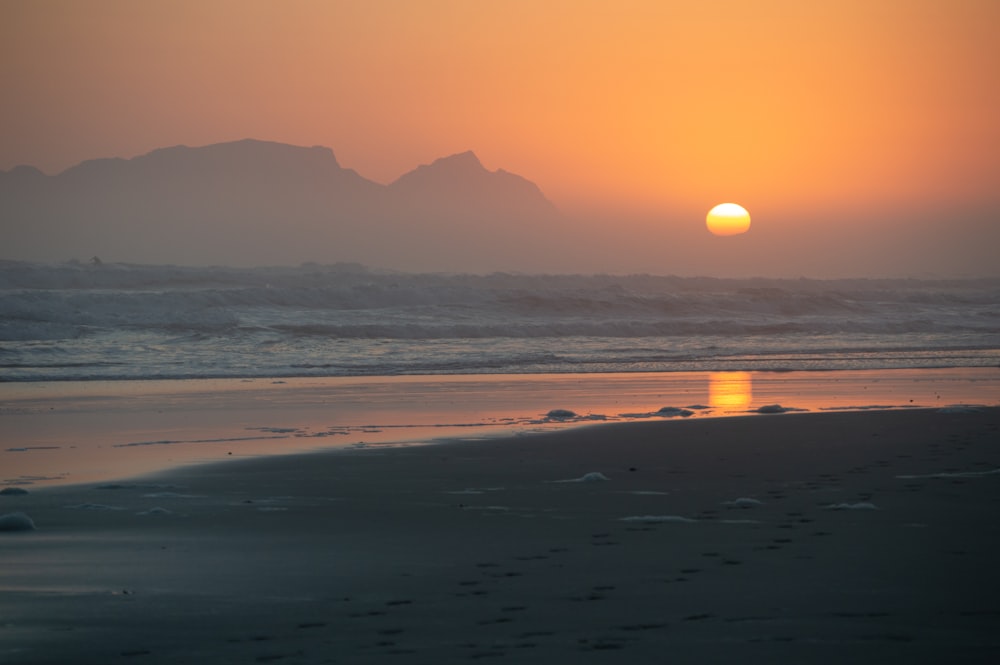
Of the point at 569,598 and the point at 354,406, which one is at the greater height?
the point at 354,406

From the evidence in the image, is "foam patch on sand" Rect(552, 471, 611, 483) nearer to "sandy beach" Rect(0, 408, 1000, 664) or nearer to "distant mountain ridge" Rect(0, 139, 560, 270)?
"sandy beach" Rect(0, 408, 1000, 664)

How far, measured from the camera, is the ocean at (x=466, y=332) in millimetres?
21641

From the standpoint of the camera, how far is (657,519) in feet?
24.0

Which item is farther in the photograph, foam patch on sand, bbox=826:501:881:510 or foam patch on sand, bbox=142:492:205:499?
foam patch on sand, bbox=142:492:205:499

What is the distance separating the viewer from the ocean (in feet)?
71.0

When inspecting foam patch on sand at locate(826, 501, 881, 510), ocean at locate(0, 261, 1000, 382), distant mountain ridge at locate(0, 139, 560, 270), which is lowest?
foam patch on sand at locate(826, 501, 881, 510)

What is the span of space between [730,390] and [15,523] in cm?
1213

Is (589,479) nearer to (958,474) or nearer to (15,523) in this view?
(958,474)

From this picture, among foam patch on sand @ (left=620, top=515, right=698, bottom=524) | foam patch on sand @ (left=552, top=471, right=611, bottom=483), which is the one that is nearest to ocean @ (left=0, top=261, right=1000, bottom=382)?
foam patch on sand @ (left=552, top=471, right=611, bottom=483)

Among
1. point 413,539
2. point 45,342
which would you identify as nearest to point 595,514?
point 413,539

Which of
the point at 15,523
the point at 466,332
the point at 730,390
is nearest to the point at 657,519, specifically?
the point at 15,523

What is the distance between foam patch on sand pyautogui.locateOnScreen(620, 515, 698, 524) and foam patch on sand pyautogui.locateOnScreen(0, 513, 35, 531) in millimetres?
3811

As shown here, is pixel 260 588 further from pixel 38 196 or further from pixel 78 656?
pixel 38 196

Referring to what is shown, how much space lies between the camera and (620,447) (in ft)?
36.2
